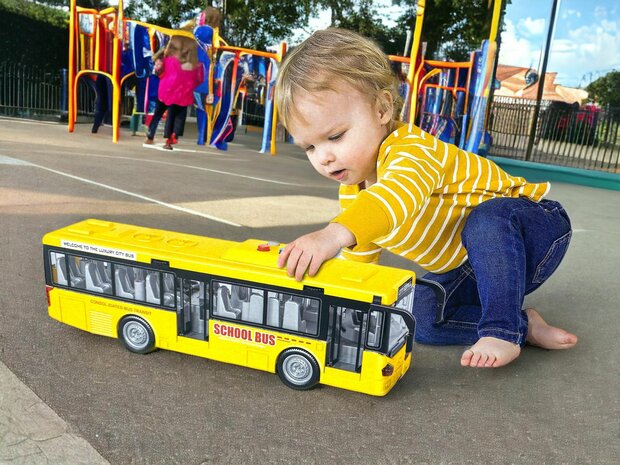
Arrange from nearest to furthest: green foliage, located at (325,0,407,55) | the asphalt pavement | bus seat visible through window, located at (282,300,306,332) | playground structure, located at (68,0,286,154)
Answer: the asphalt pavement, bus seat visible through window, located at (282,300,306,332), playground structure, located at (68,0,286,154), green foliage, located at (325,0,407,55)

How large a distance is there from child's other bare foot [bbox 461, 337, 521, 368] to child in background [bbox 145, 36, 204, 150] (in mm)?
6528

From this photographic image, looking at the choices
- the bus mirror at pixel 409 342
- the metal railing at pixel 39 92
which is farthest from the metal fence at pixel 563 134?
the bus mirror at pixel 409 342

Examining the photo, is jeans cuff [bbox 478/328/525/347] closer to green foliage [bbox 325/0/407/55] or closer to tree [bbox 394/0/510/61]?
green foliage [bbox 325/0/407/55]

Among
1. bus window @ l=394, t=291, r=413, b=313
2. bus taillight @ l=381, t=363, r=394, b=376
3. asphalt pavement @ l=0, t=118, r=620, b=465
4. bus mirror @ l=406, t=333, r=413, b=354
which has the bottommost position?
asphalt pavement @ l=0, t=118, r=620, b=465

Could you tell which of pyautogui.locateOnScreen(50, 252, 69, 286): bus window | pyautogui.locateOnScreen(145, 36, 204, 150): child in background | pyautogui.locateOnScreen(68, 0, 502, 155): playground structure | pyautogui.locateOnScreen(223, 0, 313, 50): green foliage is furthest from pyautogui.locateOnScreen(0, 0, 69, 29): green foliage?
pyautogui.locateOnScreen(50, 252, 69, 286): bus window

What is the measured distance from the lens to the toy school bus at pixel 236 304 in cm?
157

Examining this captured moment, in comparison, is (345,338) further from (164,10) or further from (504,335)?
(164,10)

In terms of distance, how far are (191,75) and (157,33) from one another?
1737 millimetres

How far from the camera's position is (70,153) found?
6055 mm

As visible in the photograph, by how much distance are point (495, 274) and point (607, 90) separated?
11109 millimetres

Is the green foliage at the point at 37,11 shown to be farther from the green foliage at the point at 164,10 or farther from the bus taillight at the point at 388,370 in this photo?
the bus taillight at the point at 388,370

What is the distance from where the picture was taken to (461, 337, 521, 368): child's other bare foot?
1.71 m

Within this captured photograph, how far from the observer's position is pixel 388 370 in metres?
1.58

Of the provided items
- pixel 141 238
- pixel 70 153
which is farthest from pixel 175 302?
pixel 70 153
